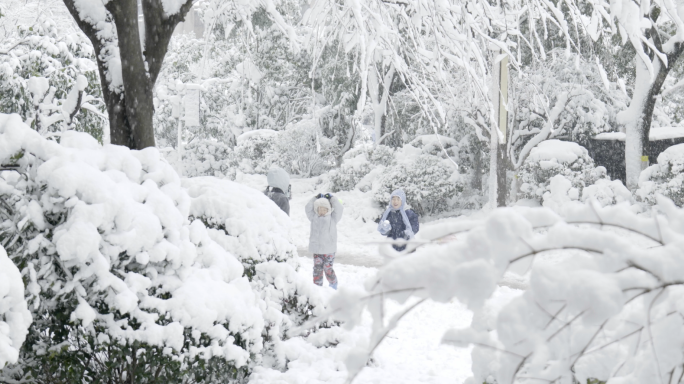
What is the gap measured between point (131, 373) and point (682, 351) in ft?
9.00

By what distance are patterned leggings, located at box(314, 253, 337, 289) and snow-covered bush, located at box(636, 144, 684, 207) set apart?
26.9 ft

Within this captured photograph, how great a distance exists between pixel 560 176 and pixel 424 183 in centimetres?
345

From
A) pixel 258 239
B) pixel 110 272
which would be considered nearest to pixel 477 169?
pixel 258 239

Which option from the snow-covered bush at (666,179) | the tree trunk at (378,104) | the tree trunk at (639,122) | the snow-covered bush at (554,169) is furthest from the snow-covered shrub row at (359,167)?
the snow-covered bush at (666,179)

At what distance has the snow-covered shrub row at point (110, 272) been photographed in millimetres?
2906

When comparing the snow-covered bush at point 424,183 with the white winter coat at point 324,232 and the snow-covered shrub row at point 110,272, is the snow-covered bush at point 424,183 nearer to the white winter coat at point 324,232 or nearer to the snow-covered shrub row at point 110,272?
the white winter coat at point 324,232

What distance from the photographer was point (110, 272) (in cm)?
304

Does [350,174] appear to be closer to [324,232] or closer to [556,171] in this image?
[556,171]

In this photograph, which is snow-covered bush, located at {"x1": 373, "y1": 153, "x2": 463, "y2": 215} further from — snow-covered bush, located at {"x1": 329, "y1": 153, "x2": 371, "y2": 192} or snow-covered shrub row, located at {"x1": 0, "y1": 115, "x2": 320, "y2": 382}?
snow-covered shrub row, located at {"x1": 0, "y1": 115, "x2": 320, "y2": 382}

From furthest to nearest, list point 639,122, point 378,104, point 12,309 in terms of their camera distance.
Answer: point 378,104 < point 639,122 < point 12,309

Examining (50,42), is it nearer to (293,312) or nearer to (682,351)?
(293,312)

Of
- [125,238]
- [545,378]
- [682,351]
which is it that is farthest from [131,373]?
[682,351]

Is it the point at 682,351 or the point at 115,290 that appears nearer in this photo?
the point at 682,351

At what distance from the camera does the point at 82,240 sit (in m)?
2.83
